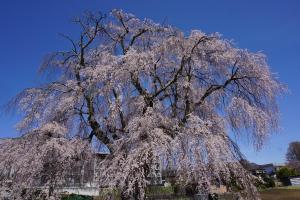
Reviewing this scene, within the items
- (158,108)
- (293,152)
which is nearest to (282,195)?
(158,108)

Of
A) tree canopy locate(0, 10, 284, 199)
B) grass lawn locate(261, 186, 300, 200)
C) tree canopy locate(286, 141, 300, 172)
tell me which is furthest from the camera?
tree canopy locate(286, 141, 300, 172)

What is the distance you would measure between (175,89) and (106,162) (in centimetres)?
426

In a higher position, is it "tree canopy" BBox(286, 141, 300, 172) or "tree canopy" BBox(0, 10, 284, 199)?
"tree canopy" BBox(286, 141, 300, 172)

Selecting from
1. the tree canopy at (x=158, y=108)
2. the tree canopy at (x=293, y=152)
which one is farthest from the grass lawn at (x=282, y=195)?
the tree canopy at (x=293, y=152)

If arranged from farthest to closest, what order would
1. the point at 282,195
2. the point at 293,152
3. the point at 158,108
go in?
the point at 293,152
the point at 282,195
the point at 158,108

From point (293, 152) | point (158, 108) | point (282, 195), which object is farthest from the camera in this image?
point (293, 152)

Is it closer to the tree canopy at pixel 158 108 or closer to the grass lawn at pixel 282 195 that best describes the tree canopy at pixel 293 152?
the grass lawn at pixel 282 195

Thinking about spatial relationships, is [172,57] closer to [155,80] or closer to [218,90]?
[155,80]

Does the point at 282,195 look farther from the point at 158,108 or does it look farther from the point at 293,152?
the point at 293,152

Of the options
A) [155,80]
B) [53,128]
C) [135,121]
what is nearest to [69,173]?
[53,128]

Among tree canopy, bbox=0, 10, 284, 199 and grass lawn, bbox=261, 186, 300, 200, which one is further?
grass lawn, bbox=261, 186, 300, 200

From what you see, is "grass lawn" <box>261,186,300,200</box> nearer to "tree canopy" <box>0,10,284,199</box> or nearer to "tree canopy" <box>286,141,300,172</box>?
"tree canopy" <box>0,10,284,199</box>

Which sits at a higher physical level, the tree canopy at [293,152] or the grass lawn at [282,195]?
the tree canopy at [293,152]

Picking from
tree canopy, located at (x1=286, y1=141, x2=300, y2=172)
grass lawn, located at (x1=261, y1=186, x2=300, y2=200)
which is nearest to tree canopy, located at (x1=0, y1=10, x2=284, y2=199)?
grass lawn, located at (x1=261, y1=186, x2=300, y2=200)
